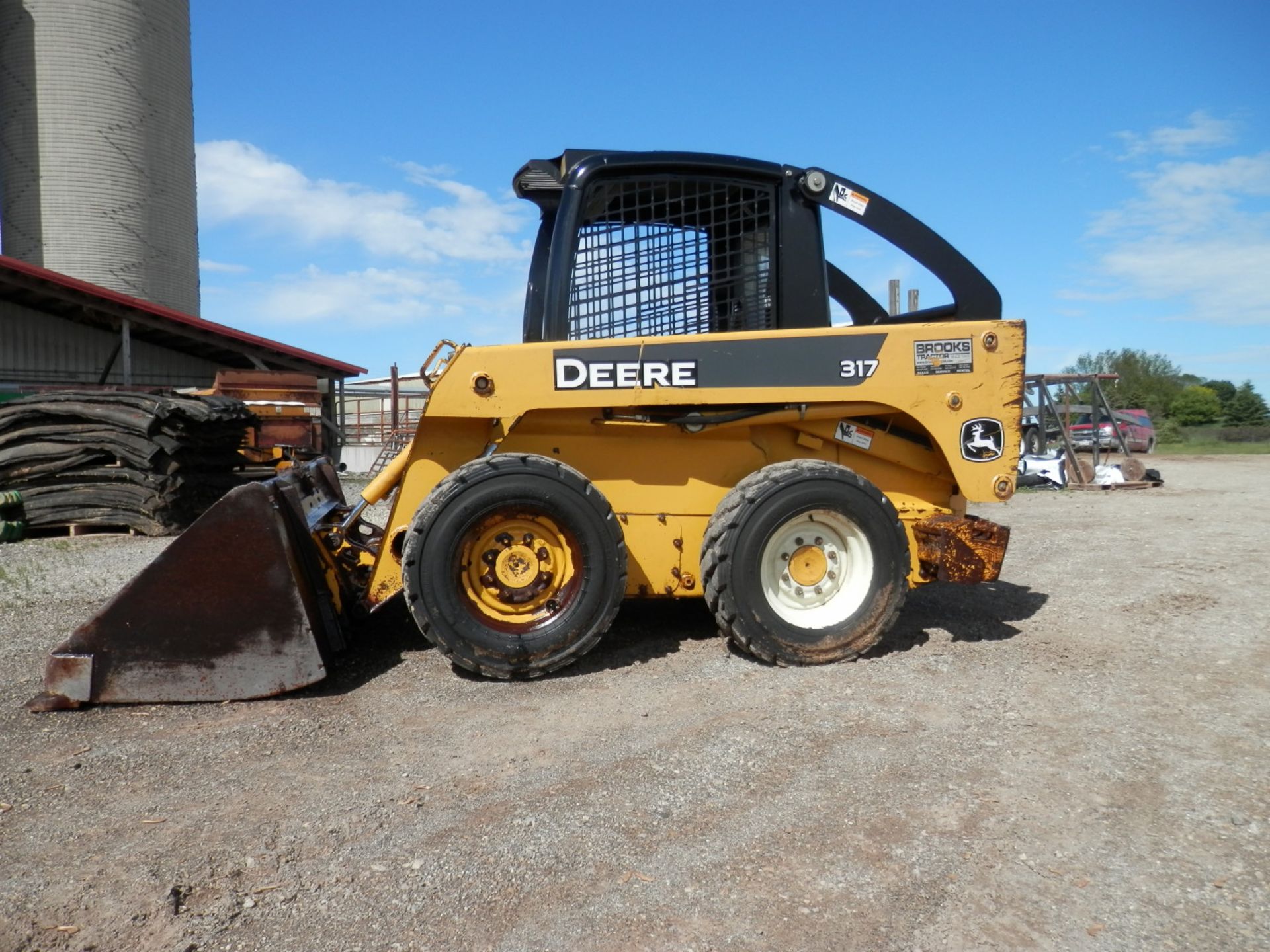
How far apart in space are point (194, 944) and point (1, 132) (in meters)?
27.1

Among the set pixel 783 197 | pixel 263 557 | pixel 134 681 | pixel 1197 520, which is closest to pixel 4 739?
pixel 134 681

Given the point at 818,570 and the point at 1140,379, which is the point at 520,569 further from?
the point at 1140,379

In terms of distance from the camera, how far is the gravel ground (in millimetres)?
2441

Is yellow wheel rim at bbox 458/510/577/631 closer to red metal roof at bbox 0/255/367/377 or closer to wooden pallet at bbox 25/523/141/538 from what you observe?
wooden pallet at bbox 25/523/141/538

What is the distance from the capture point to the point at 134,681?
4.00 meters

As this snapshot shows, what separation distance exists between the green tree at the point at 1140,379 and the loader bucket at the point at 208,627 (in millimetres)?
50570

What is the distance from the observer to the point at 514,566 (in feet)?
14.9

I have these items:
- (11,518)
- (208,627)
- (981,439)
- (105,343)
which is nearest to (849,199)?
(981,439)

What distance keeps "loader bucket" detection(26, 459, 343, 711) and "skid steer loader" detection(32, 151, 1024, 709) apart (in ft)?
0.05

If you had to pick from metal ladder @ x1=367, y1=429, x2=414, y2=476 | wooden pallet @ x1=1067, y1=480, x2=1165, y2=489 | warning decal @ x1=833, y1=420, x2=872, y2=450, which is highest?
warning decal @ x1=833, y1=420, x2=872, y2=450

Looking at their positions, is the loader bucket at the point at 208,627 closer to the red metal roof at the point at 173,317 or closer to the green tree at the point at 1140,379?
the red metal roof at the point at 173,317

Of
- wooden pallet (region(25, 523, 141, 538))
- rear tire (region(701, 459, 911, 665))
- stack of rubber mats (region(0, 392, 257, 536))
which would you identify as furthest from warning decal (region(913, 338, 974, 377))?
wooden pallet (region(25, 523, 141, 538))

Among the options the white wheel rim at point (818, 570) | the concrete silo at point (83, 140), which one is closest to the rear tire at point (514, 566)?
the white wheel rim at point (818, 570)

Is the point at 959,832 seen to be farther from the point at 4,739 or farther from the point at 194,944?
the point at 4,739
